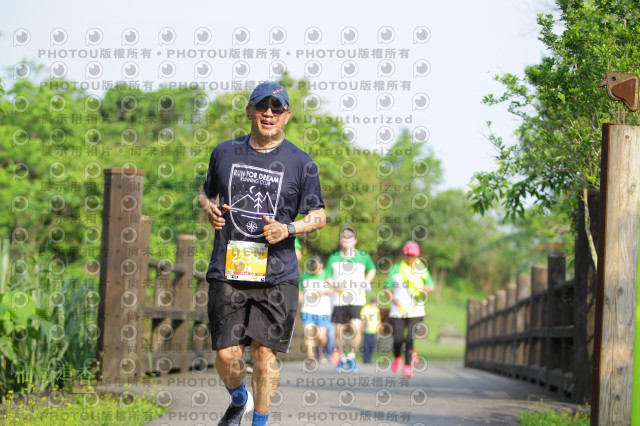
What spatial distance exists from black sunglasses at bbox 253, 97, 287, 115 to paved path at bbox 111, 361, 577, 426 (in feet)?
7.89

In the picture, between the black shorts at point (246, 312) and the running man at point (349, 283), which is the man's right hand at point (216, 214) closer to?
the black shorts at point (246, 312)

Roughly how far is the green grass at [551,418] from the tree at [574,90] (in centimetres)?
155

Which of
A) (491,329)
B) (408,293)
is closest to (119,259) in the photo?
(408,293)

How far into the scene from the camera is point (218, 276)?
5.09m

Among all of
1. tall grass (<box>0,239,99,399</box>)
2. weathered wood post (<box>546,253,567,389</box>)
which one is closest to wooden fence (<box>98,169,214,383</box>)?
tall grass (<box>0,239,99,399</box>)

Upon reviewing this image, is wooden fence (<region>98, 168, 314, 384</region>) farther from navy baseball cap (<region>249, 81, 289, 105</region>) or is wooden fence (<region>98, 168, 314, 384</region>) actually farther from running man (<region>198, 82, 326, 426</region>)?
navy baseball cap (<region>249, 81, 289, 105</region>)

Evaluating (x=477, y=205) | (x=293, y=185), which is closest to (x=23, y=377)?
(x=293, y=185)

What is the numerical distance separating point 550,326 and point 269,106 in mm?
7012

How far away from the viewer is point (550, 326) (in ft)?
36.2

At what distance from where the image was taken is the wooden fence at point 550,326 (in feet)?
28.2

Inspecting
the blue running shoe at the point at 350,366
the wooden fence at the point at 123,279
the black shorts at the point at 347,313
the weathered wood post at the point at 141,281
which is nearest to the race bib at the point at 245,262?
the wooden fence at the point at 123,279

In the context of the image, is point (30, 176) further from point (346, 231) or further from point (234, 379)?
point (234, 379)

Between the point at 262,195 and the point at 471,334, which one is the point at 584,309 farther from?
the point at 471,334

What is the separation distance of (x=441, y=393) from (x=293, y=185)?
528cm
